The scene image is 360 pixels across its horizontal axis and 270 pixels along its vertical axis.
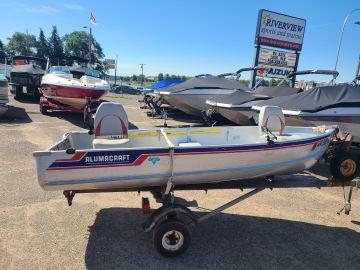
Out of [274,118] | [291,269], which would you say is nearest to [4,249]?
[291,269]

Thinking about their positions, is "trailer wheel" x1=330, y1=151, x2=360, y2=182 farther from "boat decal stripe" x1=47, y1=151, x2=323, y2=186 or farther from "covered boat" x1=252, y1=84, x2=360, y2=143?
"covered boat" x1=252, y1=84, x2=360, y2=143

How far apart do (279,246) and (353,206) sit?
2169mm

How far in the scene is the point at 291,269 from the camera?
3660mm

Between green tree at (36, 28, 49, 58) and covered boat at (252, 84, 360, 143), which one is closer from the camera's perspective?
covered boat at (252, 84, 360, 143)

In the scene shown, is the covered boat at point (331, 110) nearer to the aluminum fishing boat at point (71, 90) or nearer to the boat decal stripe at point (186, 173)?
the boat decal stripe at point (186, 173)

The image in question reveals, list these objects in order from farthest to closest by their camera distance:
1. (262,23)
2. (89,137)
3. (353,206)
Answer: (262,23) → (353,206) → (89,137)

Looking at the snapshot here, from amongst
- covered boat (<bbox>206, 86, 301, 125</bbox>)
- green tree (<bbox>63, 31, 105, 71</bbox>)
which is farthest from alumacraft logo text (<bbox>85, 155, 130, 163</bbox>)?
green tree (<bbox>63, 31, 105, 71</bbox>)

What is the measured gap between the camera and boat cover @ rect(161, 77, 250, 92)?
1316 cm

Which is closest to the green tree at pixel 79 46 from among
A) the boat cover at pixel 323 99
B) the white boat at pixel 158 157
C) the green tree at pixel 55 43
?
the green tree at pixel 55 43

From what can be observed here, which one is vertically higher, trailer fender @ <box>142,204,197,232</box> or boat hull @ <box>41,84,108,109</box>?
boat hull @ <box>41,84,108,109</box>

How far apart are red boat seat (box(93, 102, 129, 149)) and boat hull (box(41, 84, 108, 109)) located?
310 inches

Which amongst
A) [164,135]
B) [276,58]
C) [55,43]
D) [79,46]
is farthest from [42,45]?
[164,135]

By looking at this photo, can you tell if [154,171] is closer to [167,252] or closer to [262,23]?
[167,252]

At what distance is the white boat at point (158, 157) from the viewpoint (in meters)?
3.53
